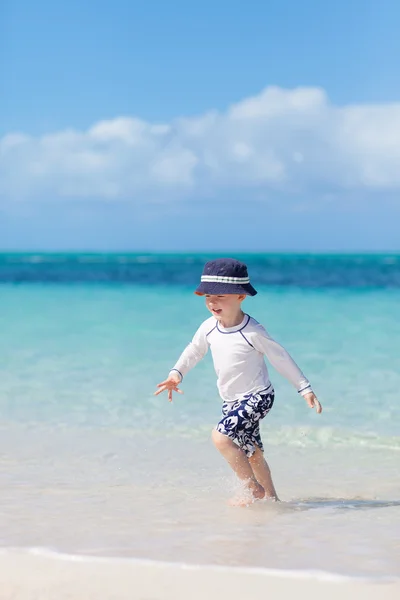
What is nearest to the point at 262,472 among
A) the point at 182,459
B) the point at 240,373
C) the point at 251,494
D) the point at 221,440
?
the point at 251,494

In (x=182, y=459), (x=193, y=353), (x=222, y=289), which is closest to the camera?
(x=222, y=289)

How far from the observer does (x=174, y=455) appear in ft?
17.9

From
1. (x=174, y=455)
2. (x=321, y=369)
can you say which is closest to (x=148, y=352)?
(x=321, y=369)

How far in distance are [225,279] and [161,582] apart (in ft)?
5.15

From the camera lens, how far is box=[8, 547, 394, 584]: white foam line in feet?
9.99

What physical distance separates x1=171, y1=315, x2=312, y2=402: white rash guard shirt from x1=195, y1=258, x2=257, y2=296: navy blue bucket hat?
0.21m

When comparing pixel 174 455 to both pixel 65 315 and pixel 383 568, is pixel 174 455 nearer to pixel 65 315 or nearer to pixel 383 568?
pixel 383 568

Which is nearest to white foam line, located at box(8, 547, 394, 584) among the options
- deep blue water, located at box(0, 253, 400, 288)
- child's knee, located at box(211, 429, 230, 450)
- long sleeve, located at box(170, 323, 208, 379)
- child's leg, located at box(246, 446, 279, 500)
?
child's knee, located at box(211, 429, 230, 450)

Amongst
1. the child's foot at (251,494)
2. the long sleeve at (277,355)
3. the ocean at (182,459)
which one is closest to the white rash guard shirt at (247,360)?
the long sleeve at (277,355)

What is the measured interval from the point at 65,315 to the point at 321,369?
7.67 metres

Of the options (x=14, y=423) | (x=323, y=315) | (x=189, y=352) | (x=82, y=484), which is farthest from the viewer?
(x=323, y=315)

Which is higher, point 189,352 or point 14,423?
point 189,352

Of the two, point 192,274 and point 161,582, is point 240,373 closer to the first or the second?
point 161,582

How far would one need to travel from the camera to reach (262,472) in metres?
4.32
